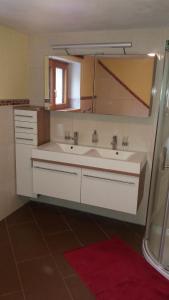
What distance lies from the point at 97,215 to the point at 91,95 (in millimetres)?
1521

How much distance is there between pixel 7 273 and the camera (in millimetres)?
2107

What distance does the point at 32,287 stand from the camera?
6.49 ft

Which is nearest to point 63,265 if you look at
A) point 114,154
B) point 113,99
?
point 114,154

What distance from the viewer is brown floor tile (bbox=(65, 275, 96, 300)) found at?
1.90 meters

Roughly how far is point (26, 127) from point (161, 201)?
5.66 feet

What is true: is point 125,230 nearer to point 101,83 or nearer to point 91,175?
point 91,175

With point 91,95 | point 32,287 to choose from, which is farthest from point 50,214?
point 91,95

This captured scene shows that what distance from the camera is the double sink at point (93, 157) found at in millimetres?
2439

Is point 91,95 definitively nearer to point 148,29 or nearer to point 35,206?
point 148,29

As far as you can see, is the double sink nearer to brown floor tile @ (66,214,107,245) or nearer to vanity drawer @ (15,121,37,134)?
vanity drawer @ (15,121,37,134)

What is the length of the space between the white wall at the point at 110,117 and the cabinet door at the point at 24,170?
1.45 feet

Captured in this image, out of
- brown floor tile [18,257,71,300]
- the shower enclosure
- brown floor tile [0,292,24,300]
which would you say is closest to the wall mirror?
the shower enclosure

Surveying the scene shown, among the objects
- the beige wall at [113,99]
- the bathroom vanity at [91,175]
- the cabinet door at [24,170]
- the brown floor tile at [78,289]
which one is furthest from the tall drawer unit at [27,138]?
the brown floor tile at [78,289]

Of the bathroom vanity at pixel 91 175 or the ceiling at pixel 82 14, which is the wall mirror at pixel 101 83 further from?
the bathroom vanity at pixel 91 175
